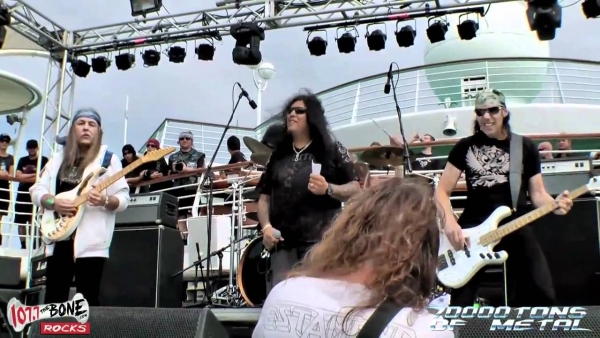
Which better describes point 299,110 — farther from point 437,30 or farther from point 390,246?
point 437,30

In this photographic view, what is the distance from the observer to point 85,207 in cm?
417

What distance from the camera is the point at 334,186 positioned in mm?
3863

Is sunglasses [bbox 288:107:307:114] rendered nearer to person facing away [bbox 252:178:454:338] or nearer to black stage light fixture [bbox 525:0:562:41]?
person facing away [bbox 252:178:454:338]

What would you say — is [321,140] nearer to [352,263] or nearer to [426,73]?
[352,263]

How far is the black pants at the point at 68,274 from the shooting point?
399 centimetres

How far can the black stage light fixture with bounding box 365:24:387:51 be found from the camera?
824cm

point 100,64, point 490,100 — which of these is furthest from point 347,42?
point 490,100

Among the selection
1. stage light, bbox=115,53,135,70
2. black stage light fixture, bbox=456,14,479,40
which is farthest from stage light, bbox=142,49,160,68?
black stage light fixture, bbox=456,14,479,40

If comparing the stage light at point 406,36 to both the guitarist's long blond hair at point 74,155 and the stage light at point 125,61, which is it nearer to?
the stage light at point 125,61

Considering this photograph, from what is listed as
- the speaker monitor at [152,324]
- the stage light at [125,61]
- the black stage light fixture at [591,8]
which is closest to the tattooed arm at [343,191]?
the speaker monitor at [152,324]

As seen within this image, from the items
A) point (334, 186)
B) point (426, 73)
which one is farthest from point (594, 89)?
point (334, 186)

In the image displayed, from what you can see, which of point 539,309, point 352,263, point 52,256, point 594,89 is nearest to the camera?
point 352,263

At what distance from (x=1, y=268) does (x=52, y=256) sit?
2714 mm

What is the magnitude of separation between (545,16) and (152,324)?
17.9 ft
